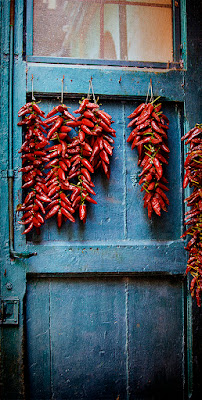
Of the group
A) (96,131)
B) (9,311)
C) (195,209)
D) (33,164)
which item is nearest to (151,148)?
(96,131)

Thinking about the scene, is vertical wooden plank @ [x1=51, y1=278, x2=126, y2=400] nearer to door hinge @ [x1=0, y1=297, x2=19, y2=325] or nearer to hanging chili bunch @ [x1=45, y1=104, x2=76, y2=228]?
door hinge @ [x1=0, y1=297, x2=19, y2=325]

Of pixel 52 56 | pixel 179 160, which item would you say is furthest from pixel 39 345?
pixel 52 56

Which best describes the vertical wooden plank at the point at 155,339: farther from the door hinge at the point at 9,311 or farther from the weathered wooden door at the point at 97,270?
the door hinge at the point at 9,311

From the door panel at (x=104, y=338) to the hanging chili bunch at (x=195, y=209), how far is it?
0.25m

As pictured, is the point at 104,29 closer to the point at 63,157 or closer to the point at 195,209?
the point at 63,157

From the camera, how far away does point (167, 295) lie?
2.37 metres

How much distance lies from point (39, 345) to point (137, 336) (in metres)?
0.67

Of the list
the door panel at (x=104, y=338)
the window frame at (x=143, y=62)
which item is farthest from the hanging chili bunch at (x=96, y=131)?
the door panel at (x=104, y=338)

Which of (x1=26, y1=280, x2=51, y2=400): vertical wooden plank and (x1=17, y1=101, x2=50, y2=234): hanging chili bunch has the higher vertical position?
(x1=17, y1=101, x2=50, y2=234): hanging chili bunch

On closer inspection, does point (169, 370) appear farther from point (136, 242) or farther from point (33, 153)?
point (33, 153)

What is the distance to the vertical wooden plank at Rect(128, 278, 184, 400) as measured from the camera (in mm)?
2309

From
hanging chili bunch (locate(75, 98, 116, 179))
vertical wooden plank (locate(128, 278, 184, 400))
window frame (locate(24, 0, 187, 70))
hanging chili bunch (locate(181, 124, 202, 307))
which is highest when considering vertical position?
window frame (locate(24, 0, 187, 70))

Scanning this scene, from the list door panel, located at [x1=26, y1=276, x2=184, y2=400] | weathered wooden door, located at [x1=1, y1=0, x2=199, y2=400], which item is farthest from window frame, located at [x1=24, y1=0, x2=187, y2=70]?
door panel, located at [x1=26, y1=276, x2=184, y2=400]

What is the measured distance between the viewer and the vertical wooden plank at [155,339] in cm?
231
